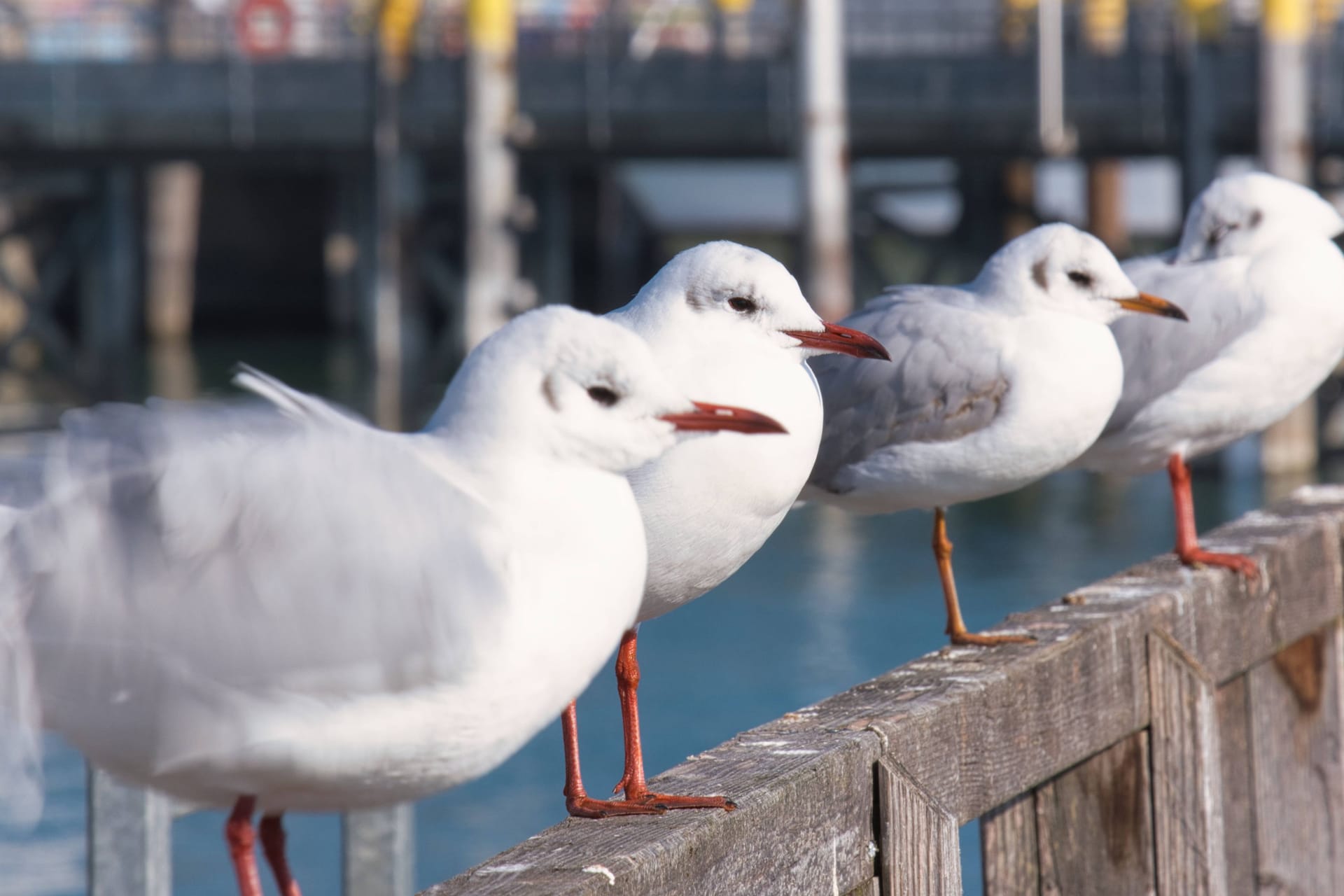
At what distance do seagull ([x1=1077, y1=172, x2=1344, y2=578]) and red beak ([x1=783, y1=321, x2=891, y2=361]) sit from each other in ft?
4.71

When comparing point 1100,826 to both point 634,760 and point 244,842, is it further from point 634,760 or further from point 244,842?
point 244,842

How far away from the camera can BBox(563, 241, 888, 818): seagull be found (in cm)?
247

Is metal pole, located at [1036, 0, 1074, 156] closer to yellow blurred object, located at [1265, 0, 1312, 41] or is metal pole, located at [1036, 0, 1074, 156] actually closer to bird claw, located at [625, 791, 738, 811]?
yellow blurred object, located at [1265, 0, 1312, 41]

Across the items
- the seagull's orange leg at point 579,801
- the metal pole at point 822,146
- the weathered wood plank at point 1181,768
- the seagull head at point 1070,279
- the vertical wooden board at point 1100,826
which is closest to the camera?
the seagull's orange leg at point 579,801

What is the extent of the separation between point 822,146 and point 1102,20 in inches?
253

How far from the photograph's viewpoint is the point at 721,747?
2.60 meters

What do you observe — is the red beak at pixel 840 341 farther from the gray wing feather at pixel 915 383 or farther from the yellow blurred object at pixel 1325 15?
the yellow blurred object at pixel 1325 15

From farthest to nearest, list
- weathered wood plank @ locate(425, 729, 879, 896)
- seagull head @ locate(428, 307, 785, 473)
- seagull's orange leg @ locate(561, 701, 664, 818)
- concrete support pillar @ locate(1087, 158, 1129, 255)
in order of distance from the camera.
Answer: concrete support pillar @ locate(1087, 158, 1129, 255), seagull's orange leg @ locate(561, 701, 664, 818), weathered wood plank @ locate(425, 729, 879, 896), seagull head @ locate(428, 307, 785, 473)

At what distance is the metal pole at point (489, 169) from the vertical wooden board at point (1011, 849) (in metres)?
13.2

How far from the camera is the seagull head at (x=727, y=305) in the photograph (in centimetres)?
257

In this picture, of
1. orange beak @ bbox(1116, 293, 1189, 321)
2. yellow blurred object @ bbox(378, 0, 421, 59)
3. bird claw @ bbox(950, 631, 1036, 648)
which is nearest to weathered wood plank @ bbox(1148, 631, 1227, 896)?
bird claw @ bbox(950, 631, 1036, 648)

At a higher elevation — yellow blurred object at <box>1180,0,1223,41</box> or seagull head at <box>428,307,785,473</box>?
yellow blurred object at <box>1180,0,1223,41</box>

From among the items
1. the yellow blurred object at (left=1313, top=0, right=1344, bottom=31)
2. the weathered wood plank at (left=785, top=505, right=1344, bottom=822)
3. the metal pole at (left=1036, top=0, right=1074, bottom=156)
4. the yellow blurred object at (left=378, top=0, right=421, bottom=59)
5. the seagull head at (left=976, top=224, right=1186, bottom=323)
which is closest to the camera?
the weathered wood plank at (left=785, top=505, right=1344, bottom=822)

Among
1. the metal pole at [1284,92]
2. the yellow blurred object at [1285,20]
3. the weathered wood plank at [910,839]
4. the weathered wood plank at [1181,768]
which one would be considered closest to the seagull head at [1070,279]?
the weathered wood plank at [1181,768]
